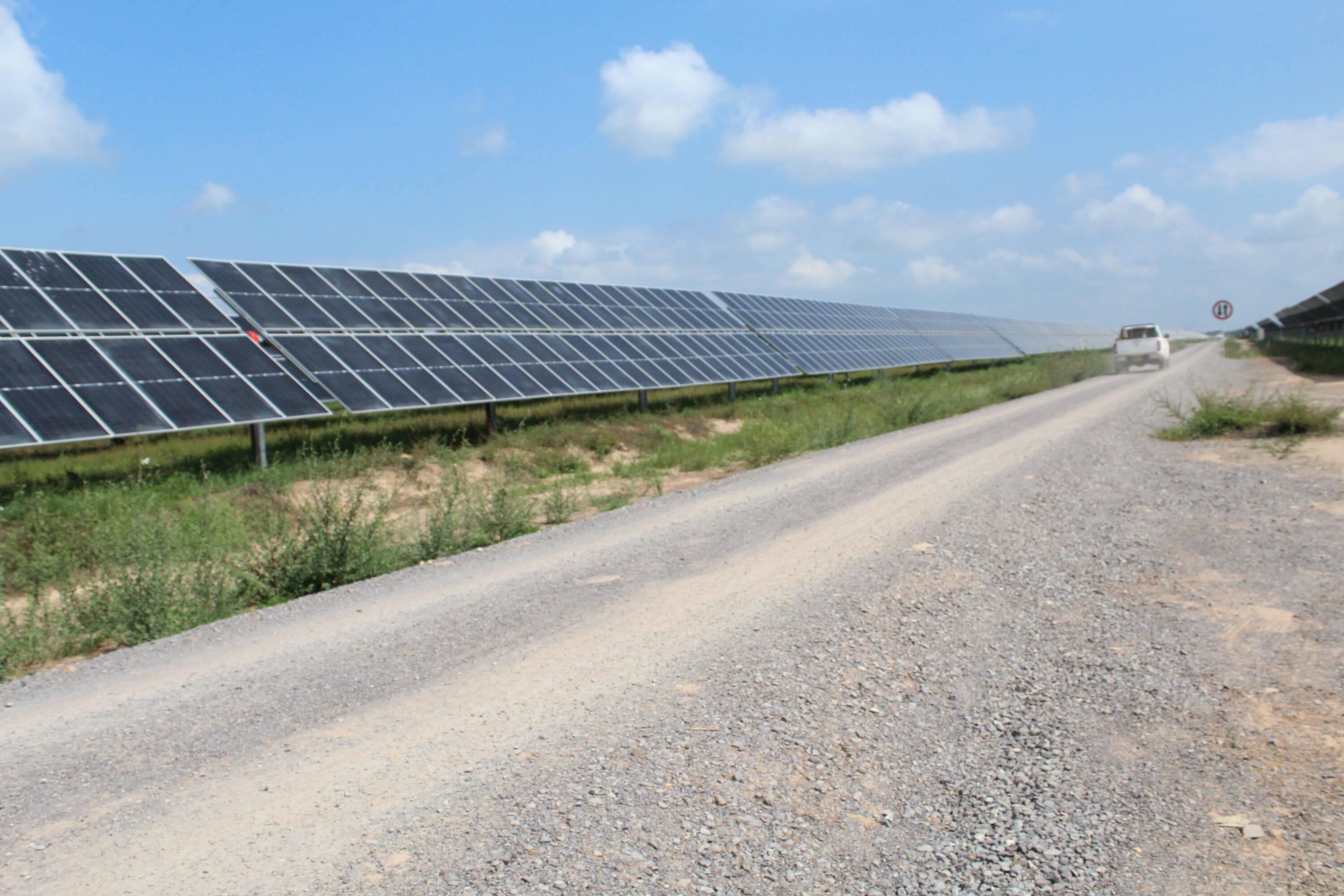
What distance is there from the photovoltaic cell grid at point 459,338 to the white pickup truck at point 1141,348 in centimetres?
2186

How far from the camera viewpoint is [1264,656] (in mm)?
4605

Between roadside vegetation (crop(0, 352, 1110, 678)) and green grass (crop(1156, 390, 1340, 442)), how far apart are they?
6156 millimetres

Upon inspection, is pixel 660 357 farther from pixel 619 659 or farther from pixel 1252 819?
pixel 1252 819

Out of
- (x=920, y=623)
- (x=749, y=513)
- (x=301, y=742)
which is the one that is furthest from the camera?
(x=749, y=513)

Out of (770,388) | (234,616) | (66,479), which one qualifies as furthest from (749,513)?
(770,388)

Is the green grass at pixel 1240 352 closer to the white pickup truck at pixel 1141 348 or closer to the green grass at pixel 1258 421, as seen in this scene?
the white pickup truck at pixel 1141 348

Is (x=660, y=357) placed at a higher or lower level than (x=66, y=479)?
higher

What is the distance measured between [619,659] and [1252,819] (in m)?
3.16

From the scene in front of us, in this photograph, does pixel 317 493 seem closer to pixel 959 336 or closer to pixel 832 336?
pixel 832 336

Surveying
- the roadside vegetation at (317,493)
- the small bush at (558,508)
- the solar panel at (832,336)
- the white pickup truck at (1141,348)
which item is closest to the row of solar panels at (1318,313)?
the white pickup truck at (1141,348)

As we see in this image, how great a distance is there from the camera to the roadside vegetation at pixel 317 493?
6684 mm

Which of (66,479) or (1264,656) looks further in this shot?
(66,479)

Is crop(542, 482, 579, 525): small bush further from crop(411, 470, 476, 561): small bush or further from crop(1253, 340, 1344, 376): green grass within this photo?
crop(1253, 340, 1344, 376): green grass

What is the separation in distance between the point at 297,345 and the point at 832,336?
2742 centimetres
